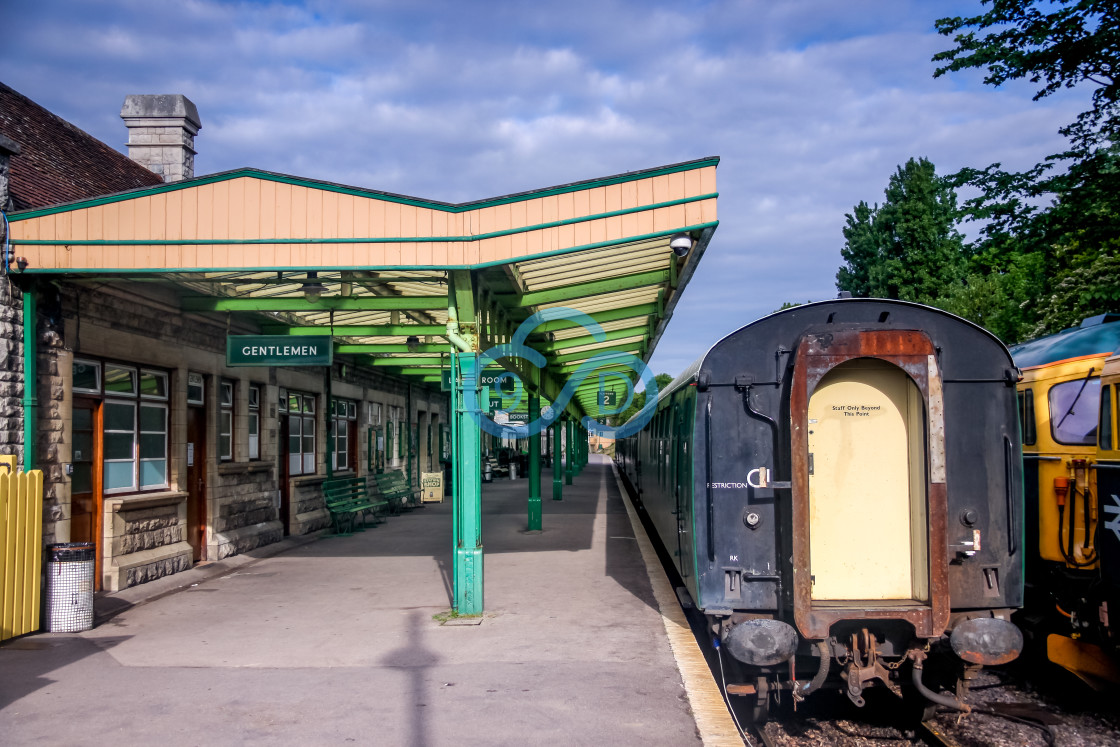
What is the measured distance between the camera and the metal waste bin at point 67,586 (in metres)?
8.05

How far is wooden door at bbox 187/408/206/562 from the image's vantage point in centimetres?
1189

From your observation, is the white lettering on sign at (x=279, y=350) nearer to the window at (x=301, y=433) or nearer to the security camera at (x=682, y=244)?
the security camera at (x=682, y=244)

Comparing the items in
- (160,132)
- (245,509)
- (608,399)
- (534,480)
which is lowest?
(245,509)

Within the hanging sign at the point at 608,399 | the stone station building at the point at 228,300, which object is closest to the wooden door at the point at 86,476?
the stone station building at the point at 228,300

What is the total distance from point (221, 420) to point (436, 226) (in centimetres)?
609

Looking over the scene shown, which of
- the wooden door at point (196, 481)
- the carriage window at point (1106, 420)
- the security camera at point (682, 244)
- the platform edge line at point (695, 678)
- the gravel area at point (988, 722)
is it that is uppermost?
the security camera at point (682, 244)

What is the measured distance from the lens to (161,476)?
11195 mm

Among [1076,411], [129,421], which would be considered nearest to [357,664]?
[129,421]

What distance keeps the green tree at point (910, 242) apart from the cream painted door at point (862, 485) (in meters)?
39.3

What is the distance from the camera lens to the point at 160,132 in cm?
1548

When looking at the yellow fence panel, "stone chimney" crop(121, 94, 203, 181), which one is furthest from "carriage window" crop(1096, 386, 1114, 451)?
"stone chimney" crop(121, 94, 203, 181)

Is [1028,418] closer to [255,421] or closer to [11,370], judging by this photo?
[11,370]

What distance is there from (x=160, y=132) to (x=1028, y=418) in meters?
14.0

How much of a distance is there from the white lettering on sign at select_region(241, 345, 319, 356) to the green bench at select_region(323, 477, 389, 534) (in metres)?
5.78
